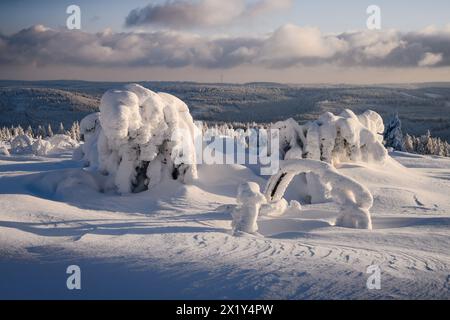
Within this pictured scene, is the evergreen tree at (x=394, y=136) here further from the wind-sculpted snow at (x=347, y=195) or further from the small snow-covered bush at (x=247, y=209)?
the small snow-covered bush at (x=247, y=209)

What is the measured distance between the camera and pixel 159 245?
8453 mm

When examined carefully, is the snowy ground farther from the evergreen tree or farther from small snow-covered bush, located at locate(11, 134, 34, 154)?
the evergreen tree

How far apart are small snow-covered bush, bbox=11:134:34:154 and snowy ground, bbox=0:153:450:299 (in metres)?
22.2

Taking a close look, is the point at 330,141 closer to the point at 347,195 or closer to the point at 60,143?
the point at 347,195

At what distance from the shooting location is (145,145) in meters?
16.6

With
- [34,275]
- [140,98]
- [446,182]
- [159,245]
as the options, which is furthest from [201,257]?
[446,182]

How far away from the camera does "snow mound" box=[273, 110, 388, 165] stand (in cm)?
2323

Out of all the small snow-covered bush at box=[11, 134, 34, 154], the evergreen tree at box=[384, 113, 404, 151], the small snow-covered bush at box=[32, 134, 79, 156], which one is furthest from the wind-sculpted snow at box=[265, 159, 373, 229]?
the evergreen tree at box=[384, 113, 404, 151]

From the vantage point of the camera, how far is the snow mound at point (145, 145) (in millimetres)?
15867

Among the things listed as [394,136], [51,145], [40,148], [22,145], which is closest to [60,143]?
[51,145]

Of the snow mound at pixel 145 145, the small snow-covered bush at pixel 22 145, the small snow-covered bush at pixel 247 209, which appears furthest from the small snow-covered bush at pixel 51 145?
the small snow-covered bush at pixel 247 209

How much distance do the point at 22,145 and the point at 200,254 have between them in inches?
1318
